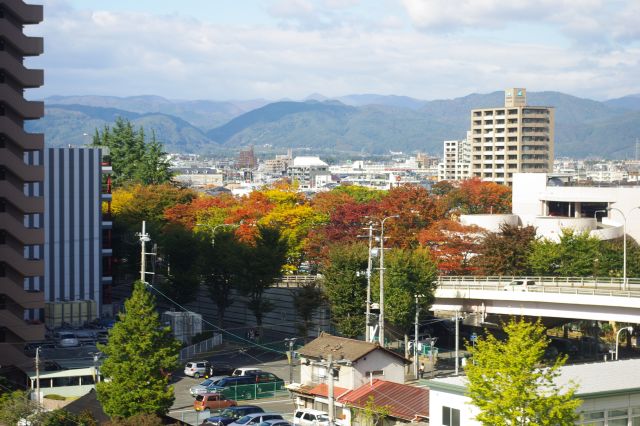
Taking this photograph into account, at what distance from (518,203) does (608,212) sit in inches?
351

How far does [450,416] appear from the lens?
3095 centimetres

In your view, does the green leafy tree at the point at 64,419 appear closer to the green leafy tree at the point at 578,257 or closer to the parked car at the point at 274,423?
the parked car at the point at 274,423

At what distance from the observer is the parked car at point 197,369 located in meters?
49.8

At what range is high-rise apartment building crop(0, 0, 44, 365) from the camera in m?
48.8

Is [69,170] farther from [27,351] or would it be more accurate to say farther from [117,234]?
[27,351]

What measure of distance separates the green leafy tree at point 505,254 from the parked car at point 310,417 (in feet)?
92.4

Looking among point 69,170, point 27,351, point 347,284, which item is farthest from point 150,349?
point 69,170

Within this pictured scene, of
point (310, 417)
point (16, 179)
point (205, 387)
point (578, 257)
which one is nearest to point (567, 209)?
point (578, 257)

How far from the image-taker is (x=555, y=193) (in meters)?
94.5

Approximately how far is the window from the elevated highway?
22.9 m

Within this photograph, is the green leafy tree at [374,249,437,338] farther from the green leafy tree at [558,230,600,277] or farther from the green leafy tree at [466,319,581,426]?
the green leafy tree at [466,319,581,426]

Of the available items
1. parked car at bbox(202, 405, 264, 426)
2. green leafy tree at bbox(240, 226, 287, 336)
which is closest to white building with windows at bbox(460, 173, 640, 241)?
green leafy tree at bbox(240, 226, 287, 336)

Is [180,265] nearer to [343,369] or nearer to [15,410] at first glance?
[343,369]

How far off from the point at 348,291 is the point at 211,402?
51.4 feet
